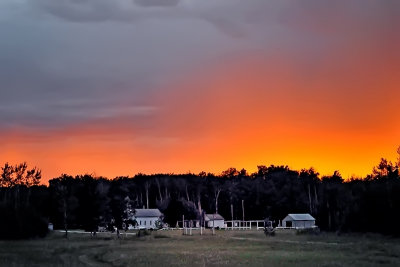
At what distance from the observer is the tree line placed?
322 feet

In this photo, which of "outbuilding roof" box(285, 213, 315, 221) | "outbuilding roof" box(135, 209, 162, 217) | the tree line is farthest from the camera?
"outbuilding roof" box(135, 209, 162, 217)

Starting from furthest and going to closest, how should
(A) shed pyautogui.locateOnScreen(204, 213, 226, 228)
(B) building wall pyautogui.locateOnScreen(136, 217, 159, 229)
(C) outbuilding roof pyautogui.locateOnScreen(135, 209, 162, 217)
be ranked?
(C) outbuilding roof pyautogui.locateOnScreen(135, 209, 162, 217)
(B) building wall pyautogui.locateOnScreen(136, 217, 159, 229)
(A) shed pyautogui.locateOnScreen(204, 213, 226, 228)

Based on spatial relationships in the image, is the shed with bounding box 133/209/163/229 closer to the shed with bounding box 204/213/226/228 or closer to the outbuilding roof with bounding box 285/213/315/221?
the shed with bounding box 204/213/226/228

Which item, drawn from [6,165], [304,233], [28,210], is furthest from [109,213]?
[304,233]

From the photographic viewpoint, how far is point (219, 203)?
18100 cm

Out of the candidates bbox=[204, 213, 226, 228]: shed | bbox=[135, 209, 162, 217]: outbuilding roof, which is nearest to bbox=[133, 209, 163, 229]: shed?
bbox=[135, 209, 162, 217]: outbuilding roof

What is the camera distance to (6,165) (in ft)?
392

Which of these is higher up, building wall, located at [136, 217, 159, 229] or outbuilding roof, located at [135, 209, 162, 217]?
outbuilding roof, located at [135, 209, 162, 217]

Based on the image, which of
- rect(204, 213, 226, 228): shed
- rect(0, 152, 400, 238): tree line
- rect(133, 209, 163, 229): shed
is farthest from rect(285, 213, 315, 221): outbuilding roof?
rect(133, 209, 163, 229): shed

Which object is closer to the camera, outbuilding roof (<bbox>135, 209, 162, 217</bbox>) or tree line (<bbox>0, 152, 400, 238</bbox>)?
tree line (<bbox>0, 152, 400, 238</bbox>)

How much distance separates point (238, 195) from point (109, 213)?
69.1 m

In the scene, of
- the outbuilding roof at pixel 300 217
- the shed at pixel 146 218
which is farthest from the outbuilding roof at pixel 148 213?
the outbuilding roof at pixel 300 217

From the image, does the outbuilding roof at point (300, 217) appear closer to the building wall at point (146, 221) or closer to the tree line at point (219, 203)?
the tree line at point (219, 203)

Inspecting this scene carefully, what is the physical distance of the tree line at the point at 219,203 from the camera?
98.2 metres
